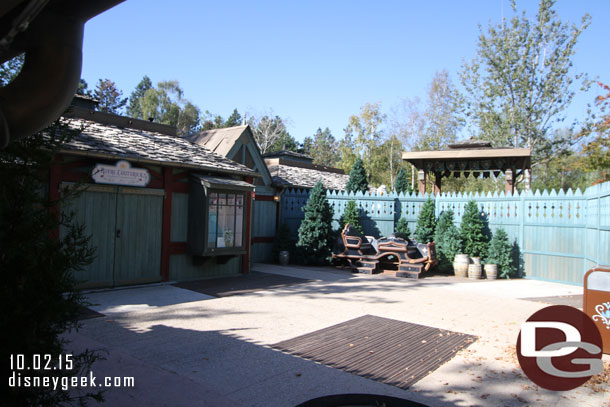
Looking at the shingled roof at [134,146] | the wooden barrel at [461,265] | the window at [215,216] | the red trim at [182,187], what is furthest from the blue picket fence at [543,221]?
the red trim at [182,187]

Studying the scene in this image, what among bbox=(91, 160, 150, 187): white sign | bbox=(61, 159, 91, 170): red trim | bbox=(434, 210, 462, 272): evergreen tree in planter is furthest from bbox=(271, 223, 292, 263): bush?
bbox=(61, 159, 91, 170): red trim

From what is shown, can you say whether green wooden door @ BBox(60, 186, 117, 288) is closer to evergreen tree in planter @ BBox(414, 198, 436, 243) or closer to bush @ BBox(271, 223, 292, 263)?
bush @ BBox(271, 223, 292, 263)

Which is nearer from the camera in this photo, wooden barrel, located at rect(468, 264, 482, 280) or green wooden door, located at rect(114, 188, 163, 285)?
green wooden door, located at rect(114, 188, 163, 285)

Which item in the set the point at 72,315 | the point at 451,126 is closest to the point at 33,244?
the point at 72,315

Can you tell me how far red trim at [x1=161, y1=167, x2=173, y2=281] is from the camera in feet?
33.8

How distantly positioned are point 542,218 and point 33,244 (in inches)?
505

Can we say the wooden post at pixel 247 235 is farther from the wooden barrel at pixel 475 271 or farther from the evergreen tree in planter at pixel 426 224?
the wooden barrel at pixel 475 271

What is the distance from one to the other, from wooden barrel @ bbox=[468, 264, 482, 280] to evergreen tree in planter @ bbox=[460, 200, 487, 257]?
650 millimetres

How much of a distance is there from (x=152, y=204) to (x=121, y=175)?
3.51 ft

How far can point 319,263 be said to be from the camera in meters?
15.0

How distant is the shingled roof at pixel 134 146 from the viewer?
29.8 ft

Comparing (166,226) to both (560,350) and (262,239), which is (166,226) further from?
(560,350)

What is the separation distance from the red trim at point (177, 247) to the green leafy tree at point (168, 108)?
3802 centimetres

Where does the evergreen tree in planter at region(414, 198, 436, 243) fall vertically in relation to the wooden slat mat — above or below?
above
